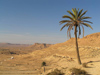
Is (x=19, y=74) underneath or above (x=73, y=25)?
underneath

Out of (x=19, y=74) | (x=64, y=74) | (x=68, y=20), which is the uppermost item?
(x=68, y=20)

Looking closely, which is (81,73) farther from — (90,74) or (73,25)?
(73,25)

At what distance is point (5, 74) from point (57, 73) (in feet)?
34.0

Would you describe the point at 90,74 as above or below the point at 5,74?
above

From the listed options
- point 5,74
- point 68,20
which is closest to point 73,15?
point 68,20

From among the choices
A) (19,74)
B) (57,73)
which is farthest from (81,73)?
(19,74)

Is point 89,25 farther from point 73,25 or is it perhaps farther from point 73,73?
point 73,73

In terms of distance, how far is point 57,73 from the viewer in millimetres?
9453

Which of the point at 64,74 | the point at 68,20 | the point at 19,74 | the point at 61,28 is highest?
the point at 68,20

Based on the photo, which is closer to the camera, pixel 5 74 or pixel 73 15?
pixel 73 15

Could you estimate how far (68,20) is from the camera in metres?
13.6

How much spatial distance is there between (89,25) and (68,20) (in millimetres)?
2899

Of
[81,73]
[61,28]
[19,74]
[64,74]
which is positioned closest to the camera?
[81,73]

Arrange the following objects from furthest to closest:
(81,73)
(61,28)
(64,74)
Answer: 1. (61,28)
2. (64,74)
3. (81,73)
